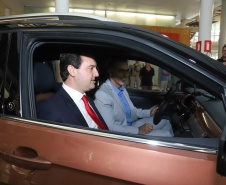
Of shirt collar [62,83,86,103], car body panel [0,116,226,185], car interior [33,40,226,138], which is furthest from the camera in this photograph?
shirt collar [62,83,86,103]

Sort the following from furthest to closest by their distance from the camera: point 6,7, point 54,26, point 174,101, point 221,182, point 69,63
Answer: point 6,7
point 174,101
point 69,63
point 54,26
point 221,182

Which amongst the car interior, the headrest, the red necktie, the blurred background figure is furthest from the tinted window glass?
the blurred background figure

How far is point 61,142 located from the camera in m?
1.02

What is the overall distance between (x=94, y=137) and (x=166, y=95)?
1386 mm

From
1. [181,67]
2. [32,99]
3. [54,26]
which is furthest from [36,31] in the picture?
[181,67]

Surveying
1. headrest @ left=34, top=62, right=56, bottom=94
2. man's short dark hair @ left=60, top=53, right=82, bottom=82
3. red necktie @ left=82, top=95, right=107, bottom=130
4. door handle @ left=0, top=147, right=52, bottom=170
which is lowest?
door handle @ left=0, top=147, right=52, bottom=170

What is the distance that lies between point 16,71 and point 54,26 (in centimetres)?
30

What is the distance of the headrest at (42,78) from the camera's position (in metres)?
1.57

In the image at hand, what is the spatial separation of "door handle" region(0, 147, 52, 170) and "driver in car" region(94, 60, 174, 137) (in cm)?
84

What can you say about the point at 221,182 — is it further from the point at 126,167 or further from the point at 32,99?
the point at 32,99

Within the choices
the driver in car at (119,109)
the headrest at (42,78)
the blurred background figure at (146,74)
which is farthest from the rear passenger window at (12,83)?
the blurred background figure at (146,74)

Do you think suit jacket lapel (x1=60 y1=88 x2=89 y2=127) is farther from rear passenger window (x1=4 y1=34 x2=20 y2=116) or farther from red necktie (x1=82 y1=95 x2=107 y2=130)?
rear passenger window (x1=4 y1=34 x2=20 y2=116)

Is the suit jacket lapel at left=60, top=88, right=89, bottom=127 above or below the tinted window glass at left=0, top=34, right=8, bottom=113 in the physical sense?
below

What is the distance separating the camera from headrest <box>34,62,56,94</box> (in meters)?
1.57
